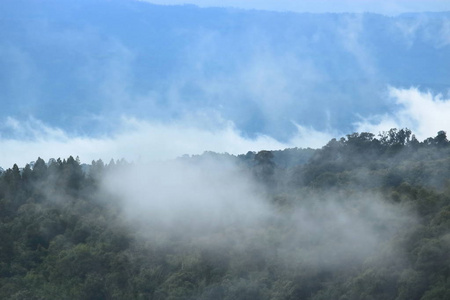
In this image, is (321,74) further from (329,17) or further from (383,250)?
(383,250)

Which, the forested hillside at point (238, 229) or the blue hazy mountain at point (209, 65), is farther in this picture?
the blue hazy mountain at point (209, 65)

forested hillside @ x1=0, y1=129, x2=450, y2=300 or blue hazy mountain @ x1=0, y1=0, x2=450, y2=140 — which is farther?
blue hazy mountain @ x1=0, y1=0, x2=450, y2=140

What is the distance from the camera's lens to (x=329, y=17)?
242 ft

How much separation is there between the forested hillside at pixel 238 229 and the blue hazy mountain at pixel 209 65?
32740 millimetres

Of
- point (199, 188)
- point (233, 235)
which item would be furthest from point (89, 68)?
point (233, 235)

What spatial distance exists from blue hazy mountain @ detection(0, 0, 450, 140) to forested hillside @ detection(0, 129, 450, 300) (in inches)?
1289

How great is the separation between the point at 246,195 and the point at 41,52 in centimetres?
5544

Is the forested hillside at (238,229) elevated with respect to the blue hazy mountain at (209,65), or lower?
lower

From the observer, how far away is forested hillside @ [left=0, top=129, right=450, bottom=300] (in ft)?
62.6

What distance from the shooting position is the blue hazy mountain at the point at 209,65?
67188 mm

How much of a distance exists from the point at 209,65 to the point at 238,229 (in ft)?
198

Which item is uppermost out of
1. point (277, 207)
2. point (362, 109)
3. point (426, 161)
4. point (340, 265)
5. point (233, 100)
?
point (233, 100)

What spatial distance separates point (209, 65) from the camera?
3273 inches

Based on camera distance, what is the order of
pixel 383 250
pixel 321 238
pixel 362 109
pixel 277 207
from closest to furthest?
pixel 383 250
pixel 321 238
pixel 277 207
pixel 362 109
